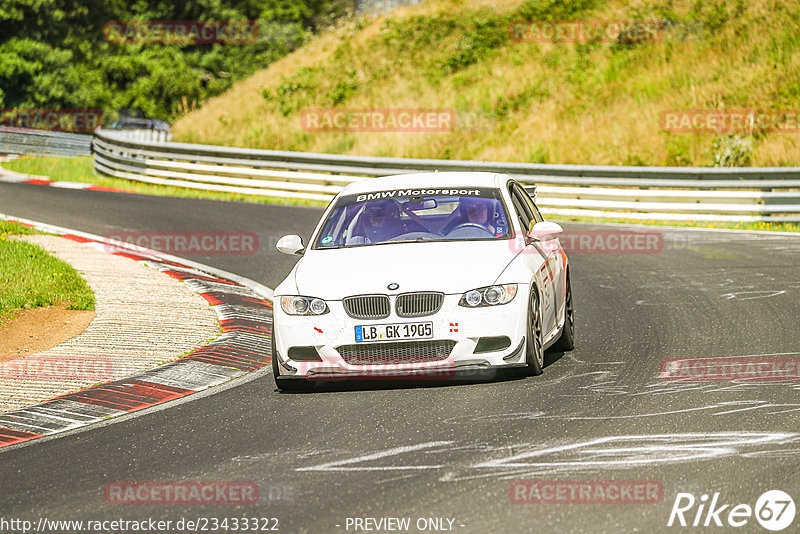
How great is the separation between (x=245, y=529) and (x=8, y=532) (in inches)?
45.1

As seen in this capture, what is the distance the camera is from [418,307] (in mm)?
8133

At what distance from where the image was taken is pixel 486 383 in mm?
8461

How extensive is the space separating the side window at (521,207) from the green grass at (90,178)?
1454 cm

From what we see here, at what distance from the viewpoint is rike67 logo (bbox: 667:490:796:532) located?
5.09 meters

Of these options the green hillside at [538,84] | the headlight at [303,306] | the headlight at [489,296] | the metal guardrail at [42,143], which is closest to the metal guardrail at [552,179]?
the green hillside at [538,84]

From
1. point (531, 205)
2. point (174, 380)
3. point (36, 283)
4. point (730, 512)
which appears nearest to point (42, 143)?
point (36, 283)

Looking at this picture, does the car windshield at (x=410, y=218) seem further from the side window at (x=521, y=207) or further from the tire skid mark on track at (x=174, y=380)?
the tire skid mark on track at (x=174, y=380)

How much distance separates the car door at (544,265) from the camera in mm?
8836

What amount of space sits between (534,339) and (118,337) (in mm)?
A: 4330

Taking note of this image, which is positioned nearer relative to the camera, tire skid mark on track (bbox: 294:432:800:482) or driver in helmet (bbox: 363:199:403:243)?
tire skid mark on track (bbox: 294:432:800:482)

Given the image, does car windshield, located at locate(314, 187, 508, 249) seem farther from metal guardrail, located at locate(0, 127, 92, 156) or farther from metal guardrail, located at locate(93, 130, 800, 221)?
metal guardrail, located at locate(0, 127, 92, 156)

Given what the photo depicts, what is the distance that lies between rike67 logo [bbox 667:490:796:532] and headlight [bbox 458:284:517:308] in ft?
9.56

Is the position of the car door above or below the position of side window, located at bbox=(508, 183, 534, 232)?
below

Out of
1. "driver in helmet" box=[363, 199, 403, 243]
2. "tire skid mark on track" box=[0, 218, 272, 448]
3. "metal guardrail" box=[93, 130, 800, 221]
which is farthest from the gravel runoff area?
"metal guardrail" box=[93, 130, 800, 221]
